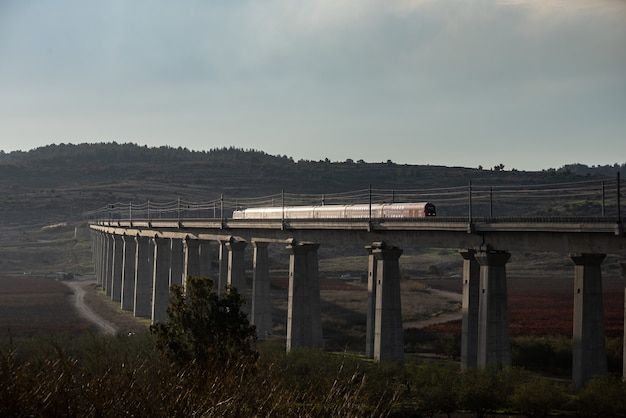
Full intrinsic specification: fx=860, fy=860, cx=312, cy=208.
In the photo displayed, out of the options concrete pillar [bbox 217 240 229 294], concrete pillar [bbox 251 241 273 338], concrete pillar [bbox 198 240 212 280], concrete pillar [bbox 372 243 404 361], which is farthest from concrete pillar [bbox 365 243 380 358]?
concrete pillar [bbox 198 240 212 280]

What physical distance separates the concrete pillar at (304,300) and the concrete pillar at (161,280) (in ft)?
88.8

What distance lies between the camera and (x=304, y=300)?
211ft

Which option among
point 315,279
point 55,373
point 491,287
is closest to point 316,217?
point 315,279

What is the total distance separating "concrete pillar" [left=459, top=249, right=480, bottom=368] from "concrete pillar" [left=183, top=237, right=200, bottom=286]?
3898cm

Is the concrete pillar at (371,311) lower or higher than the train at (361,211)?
lower

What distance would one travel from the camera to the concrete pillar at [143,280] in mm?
97750

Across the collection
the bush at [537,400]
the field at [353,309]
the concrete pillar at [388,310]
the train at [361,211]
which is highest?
the train at [361,211]

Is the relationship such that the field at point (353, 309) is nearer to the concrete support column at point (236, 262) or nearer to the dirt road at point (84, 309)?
the dirt road at point (84, 309)

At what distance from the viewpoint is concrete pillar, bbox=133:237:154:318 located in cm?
9775

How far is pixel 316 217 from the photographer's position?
69.1m

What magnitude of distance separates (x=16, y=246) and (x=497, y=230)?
541ft

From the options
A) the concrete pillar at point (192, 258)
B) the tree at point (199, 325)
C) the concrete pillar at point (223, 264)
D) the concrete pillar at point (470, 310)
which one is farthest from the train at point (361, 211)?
the tree at point (199, 325)

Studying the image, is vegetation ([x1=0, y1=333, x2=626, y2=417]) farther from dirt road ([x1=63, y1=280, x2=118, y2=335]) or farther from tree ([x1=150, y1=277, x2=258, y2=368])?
dirt road ([x1=63, y1=280, x2=118, y2=335])

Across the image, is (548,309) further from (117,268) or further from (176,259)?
(117,268)
